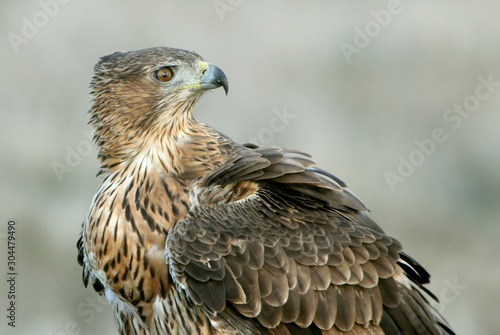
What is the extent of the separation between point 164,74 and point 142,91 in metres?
0.18

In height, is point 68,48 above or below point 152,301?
above

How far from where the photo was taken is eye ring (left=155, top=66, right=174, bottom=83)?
165 inches

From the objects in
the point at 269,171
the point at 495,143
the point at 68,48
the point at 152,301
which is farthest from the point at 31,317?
the point at 495,143

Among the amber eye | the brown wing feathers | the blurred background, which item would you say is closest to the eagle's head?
the amber eye

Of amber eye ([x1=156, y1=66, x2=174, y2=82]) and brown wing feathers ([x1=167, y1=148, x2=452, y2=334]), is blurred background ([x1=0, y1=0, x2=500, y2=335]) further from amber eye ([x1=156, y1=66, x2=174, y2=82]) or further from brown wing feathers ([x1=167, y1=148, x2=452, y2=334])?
brown wing feathers ([x1=167, y1=148, x2=452, y2=334])

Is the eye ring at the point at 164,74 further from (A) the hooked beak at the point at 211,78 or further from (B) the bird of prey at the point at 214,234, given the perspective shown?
(A) the hooked beak at the point at 211,78

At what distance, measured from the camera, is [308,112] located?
801 centimetres

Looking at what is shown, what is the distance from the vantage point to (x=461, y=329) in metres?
8.03

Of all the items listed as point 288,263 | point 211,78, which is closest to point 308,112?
point 211,78

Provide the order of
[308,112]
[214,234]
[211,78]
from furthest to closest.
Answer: [308,112] < [211,78] < [214,234]

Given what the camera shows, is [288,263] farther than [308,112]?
No

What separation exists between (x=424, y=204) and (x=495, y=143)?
47.3 inches

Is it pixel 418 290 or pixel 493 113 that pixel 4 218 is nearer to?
pixel 418 290

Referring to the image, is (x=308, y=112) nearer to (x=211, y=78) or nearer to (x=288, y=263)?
(x=211, y=78)
